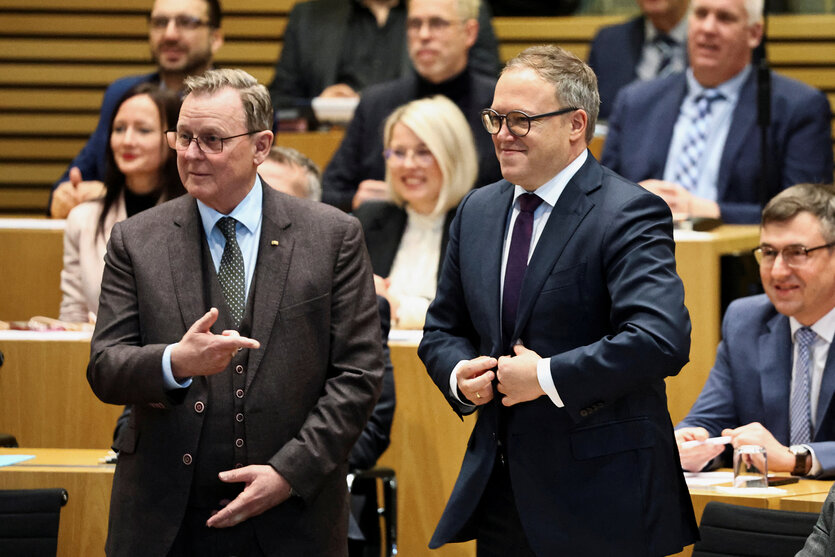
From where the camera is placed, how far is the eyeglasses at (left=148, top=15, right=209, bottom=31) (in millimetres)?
4969

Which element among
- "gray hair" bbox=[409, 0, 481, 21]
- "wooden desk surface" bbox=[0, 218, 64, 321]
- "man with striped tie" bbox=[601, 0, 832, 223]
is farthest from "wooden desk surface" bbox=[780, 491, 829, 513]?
"gray hair" bbox=[409, 0, 481, 21]

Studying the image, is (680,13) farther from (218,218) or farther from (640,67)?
(218,218)

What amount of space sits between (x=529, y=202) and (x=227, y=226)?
2.06 ft

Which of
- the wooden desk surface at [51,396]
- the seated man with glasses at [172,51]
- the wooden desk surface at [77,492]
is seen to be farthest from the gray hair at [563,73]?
the seated man with glasses at [172,51]

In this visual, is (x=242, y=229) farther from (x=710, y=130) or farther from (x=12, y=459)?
(x=710, y=130)

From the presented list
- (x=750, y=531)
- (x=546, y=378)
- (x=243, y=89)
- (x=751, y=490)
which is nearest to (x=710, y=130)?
(x=751, y=490)

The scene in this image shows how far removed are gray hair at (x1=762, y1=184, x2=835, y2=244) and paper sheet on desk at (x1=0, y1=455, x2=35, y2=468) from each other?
1982mm

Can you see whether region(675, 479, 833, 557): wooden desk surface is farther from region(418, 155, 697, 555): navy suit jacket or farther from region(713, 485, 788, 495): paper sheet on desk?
region(418, 155, 697, 555): navy suit jacket

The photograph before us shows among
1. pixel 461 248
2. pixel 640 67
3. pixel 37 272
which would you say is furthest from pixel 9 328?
pixel 640 67

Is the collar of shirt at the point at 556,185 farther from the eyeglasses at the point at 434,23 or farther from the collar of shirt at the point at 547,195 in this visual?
the eyeglasses at the point at 434,23

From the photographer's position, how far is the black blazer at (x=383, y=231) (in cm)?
430

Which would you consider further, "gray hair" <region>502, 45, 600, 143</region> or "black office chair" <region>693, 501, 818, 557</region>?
"black office chair" <region>693, 501, 818, 557</region>

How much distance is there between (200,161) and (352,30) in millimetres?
3620

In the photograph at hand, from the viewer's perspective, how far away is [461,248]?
8.21 ft
